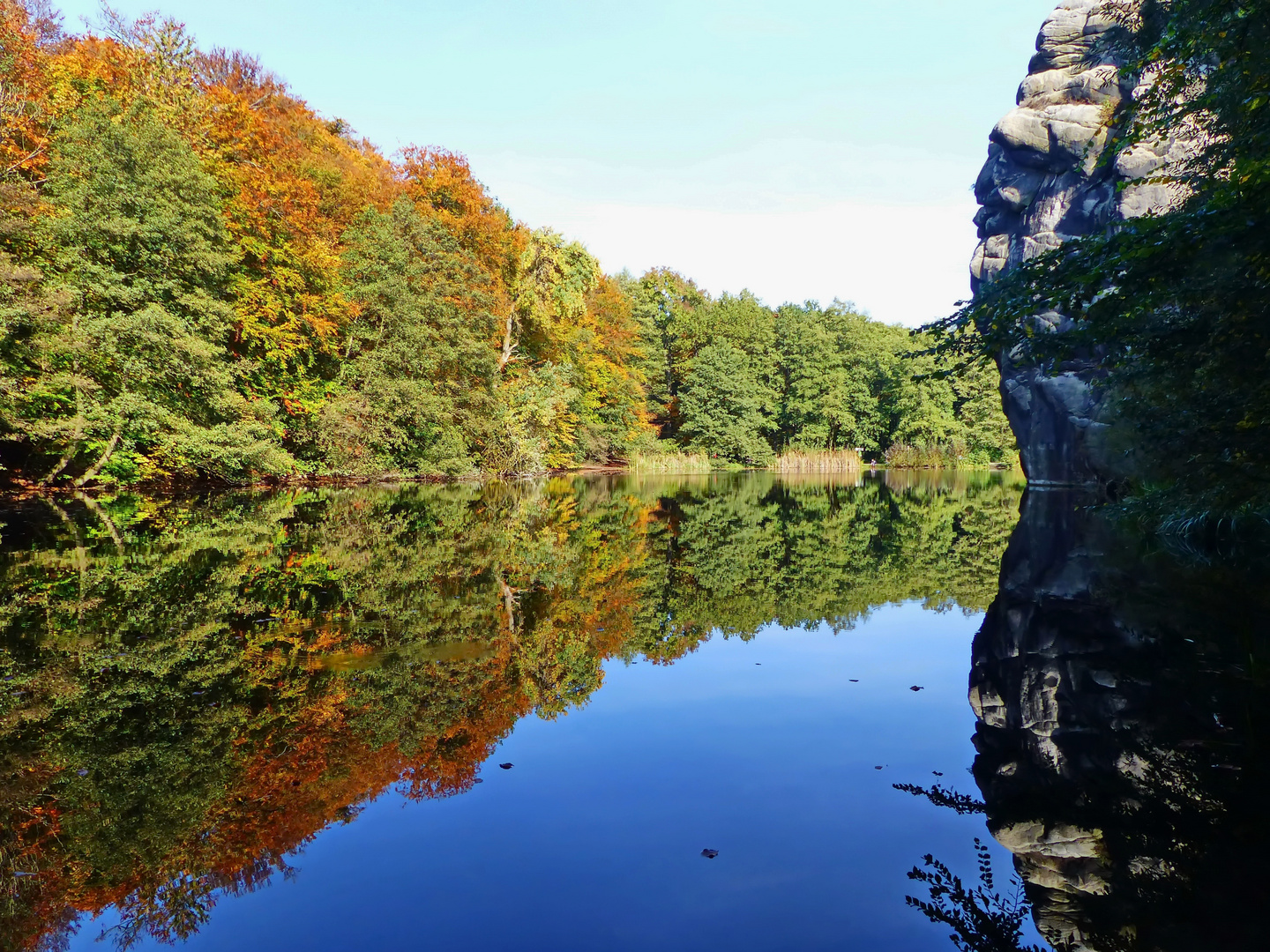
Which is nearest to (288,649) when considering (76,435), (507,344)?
(76,435)

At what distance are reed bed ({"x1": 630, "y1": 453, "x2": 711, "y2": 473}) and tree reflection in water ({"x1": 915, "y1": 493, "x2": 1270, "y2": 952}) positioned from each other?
3807cm

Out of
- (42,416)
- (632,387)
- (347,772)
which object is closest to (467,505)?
(42,416)

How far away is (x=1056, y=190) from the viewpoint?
2895 centimetres

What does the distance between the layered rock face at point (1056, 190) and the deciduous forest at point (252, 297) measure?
19.4 feet

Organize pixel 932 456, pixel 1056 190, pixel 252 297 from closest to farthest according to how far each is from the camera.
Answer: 1. pixel 252 297
2. pixel 1056 190
3. pixel 932 456

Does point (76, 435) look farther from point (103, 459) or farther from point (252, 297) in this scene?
point (252, 297)

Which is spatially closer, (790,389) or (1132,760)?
(1132,760)

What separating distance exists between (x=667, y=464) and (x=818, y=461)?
39.2ft

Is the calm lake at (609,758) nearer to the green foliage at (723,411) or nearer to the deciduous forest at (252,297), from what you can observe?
the deciduous forest at (252,297)

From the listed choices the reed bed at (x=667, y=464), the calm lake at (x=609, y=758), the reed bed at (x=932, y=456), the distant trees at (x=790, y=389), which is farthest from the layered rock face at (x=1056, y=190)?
the reed bed at (x=932, y=456)

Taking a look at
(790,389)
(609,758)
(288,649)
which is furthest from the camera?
(790,389)

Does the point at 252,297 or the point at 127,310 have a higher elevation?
the point at 252,297

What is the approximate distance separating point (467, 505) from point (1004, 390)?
79.1ft

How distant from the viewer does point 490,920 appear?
99.3 inches
